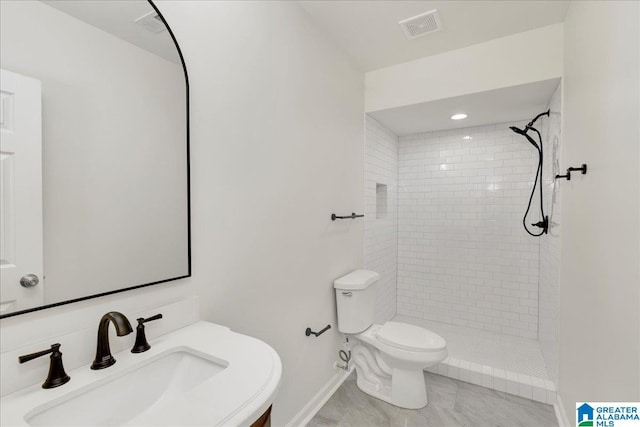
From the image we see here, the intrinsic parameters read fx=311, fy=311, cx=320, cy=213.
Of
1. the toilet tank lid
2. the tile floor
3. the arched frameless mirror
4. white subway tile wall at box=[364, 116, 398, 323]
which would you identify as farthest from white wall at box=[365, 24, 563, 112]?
the tile floor

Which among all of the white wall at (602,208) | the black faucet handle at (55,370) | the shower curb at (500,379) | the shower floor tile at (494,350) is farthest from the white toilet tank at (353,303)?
the black faucet handle at (55,370)

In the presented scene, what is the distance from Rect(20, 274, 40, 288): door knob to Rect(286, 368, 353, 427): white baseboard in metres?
1.52

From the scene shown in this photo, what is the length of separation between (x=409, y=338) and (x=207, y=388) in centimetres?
172

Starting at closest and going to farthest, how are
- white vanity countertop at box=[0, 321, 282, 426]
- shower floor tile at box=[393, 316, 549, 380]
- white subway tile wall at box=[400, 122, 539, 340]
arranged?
white vanity countertop at box=[0, 321, 282, 426]
shower floor tile at box=[393, 316, 549, 380]
white subway tile wall at box=[400, 122, 539, 340]

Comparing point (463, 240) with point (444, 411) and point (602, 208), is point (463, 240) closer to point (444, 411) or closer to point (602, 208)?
point (444, 411)

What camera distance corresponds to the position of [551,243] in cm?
237

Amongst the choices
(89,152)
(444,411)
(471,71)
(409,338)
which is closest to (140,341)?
(89,152)

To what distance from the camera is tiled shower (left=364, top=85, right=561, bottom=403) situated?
9.27 feet

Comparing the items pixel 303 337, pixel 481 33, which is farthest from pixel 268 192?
pixel 481 33

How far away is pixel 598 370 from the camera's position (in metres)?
1.28

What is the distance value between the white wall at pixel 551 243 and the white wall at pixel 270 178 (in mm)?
1439

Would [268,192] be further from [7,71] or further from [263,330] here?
[7,71]

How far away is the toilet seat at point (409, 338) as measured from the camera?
206cm

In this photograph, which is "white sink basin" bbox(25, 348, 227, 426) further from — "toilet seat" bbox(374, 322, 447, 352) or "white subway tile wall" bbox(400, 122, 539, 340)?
"white subway tile wall" bbox(400, 122, 539, 340)
